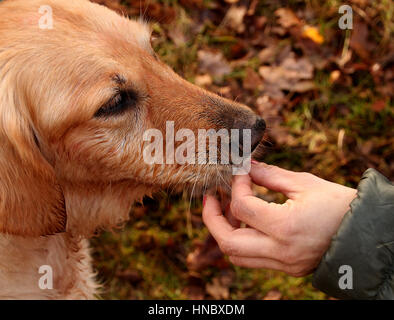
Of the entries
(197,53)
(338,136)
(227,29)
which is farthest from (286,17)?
(338,136)

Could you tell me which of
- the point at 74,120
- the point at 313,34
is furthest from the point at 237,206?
the point at 313,34

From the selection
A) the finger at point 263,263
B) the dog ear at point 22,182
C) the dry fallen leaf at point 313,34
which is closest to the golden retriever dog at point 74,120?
the dog ear at point 22,182

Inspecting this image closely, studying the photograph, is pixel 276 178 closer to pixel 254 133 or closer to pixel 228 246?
pixel 254 133

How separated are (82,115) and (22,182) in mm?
385

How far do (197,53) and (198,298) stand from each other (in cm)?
224

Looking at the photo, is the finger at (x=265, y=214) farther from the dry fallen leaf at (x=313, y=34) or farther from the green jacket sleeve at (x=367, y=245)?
the dry fallen leaf at (x=313, y=34)

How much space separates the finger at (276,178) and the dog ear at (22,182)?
36.4 inches

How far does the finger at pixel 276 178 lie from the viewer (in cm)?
213

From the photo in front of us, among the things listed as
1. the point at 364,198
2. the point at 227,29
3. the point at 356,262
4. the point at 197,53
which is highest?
the point at 227,29

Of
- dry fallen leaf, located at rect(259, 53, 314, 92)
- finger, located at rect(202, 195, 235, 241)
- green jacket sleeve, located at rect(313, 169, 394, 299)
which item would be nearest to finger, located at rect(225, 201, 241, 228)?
finger, located at rect(202, 195, 235, 241)

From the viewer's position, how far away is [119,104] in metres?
2.12

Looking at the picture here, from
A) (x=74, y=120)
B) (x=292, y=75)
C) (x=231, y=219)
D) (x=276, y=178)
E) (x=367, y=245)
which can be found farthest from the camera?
(x=292, y=75)

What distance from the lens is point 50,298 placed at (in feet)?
8.04
